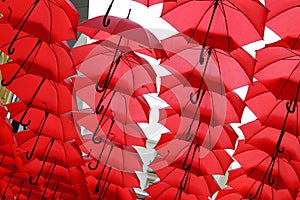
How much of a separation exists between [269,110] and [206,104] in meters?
0.65

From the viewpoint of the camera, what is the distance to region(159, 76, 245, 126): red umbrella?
574cm

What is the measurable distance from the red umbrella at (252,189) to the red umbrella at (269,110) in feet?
5.35

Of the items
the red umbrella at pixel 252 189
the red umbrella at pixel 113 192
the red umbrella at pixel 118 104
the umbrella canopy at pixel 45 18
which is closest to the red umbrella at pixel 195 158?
the red umbrella at pixel 252 189

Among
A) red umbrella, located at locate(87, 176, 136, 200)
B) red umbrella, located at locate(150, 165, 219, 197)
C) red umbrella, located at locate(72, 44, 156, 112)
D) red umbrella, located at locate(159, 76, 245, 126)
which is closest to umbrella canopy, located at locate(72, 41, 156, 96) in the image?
red umbrella, located at locate(72, 44, 156, 112)

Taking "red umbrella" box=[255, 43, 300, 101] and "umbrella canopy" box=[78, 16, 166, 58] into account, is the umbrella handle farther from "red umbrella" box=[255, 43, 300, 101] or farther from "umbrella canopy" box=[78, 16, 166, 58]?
"umbrella canopy" box=[78, 16, 166, 58]

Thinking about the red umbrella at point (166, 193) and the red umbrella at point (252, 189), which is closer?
the red umbrella at point (252, 189)

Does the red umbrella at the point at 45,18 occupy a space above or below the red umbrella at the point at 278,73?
below

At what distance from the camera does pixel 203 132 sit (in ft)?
21.2

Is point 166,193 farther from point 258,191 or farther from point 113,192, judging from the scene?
point 258,191

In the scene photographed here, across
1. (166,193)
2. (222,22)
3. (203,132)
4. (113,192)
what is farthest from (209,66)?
(113,192)

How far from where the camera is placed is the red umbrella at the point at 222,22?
180 inches

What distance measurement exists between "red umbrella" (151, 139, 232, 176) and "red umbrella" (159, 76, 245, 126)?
3.34 feet

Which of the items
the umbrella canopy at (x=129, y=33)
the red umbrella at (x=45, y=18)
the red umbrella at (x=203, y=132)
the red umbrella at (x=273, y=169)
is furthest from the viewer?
the red umbrella at (x=273, y=169)

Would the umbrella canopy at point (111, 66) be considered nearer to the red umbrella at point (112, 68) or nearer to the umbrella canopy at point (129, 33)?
the red umbrella at point (112, 68)
